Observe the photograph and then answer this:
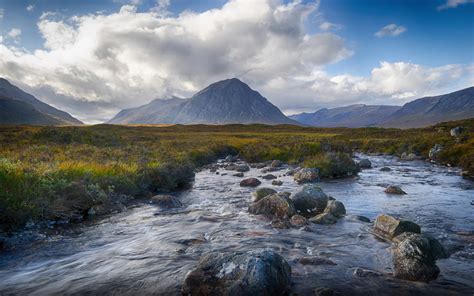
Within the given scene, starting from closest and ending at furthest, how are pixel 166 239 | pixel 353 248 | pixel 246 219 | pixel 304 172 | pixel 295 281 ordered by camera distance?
1. pixel 295 281
2. pixel 353 248
3. pixel 166 239
4. pixel 246 219
5. pixel 304 172

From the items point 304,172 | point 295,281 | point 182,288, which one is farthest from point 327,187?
point 182,288

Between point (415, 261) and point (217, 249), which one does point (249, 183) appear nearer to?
point (217, 249)

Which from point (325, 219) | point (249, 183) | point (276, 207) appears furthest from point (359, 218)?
point (249, 183)

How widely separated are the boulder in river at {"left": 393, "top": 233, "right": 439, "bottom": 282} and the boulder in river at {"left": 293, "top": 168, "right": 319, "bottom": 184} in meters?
15.7

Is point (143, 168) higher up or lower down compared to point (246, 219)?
higher up

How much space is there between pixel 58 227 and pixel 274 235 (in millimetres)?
8046

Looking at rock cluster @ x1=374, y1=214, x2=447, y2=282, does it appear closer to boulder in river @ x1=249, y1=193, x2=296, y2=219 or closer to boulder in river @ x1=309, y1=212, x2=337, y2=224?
boulder in river @ x1=309, y1=212, x2=337, y2=224

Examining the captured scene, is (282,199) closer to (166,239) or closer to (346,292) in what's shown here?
(166,239)

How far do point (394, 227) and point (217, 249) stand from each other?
584cm

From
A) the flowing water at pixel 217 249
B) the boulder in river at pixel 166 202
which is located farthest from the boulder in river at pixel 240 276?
the boulder in river at pixel 166 202

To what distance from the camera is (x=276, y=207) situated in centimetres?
1412

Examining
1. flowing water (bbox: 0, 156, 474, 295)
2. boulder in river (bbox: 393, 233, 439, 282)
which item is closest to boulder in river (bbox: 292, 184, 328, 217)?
flowing water (bbox: 0, 156, 474, 295)

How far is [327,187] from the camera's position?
2209 cm

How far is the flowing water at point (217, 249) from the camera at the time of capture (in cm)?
761
